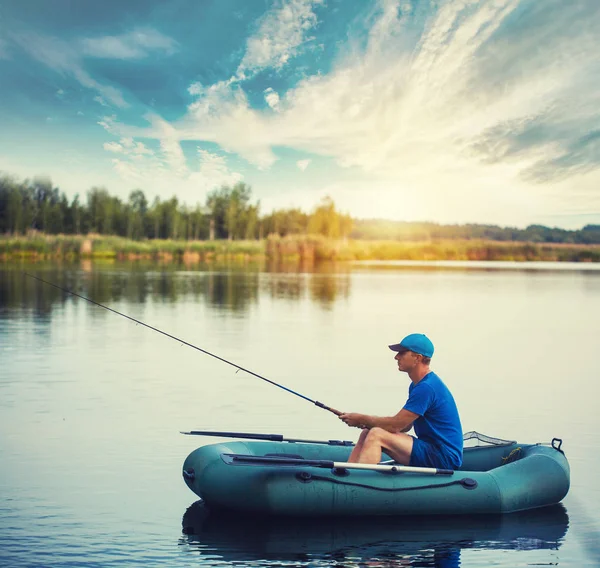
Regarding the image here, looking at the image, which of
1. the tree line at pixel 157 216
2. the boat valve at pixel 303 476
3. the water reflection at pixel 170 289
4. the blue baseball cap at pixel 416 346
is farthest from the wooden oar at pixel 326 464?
the tree line at pixel 157 216

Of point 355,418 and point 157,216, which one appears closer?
point 355,418

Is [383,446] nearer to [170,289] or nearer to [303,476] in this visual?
[303,476]

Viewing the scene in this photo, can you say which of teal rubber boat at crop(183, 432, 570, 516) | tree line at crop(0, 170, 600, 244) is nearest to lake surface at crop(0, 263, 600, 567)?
teal rubber boat at crop(183, 432, 570, 516)

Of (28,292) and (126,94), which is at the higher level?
(126,94)

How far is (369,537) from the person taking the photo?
7184mm

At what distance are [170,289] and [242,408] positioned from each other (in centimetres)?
2360

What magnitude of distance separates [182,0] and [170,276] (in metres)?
49.0

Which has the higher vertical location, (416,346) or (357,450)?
(416,346)

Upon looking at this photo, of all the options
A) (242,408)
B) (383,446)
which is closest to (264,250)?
(242,408)

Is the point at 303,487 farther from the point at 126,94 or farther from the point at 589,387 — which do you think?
the point at 126,94

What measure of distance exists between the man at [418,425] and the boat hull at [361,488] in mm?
190

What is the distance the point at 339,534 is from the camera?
7.25 m

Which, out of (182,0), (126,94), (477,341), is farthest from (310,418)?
(126,94)

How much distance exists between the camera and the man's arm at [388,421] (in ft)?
24.7
